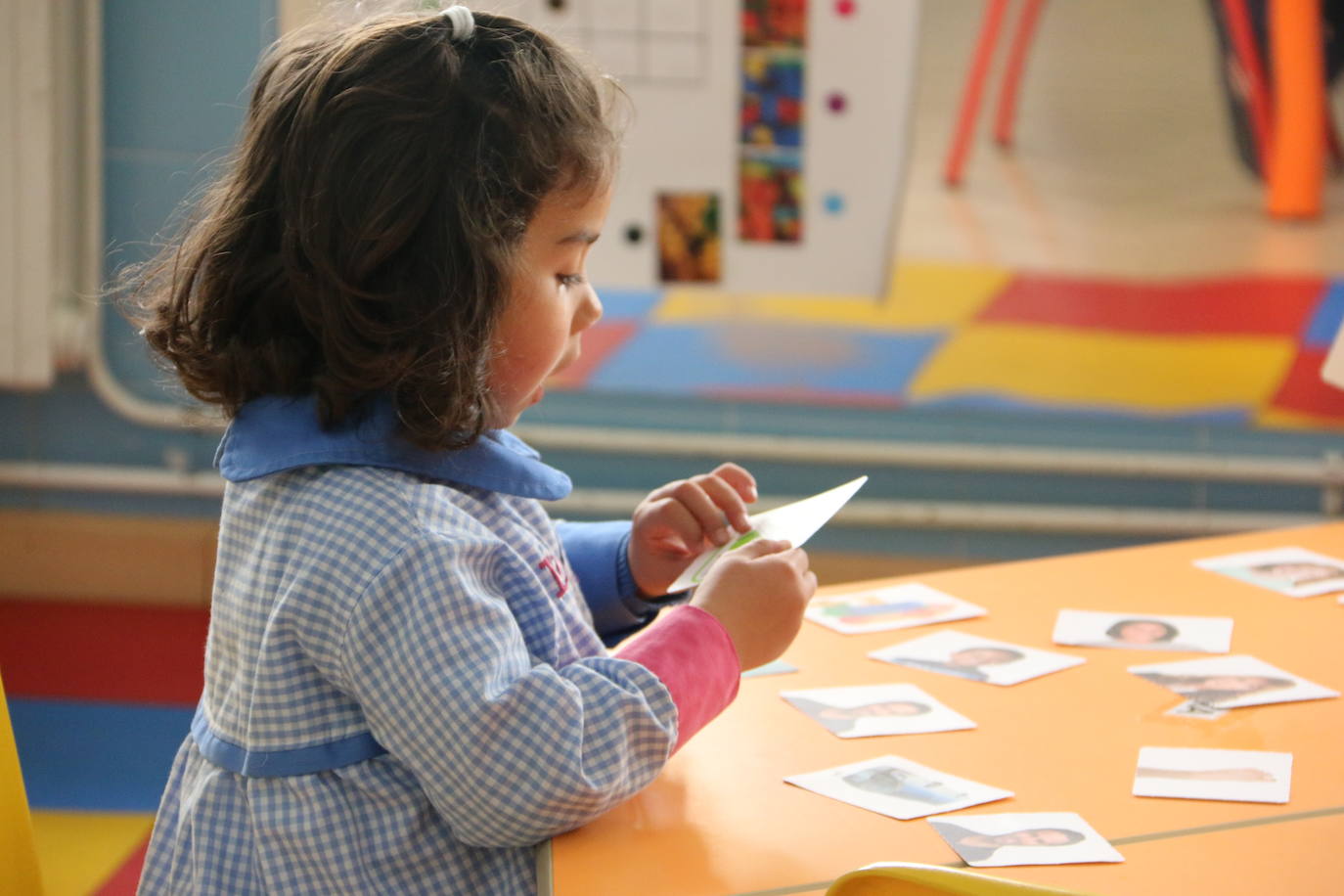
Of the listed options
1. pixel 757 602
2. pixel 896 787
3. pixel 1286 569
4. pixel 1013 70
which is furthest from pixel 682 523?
pixel 1013 70

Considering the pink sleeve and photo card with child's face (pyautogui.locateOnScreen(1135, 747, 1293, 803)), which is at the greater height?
the pink sleeve

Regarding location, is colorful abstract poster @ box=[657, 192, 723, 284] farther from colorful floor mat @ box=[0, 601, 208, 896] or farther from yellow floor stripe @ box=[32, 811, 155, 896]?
yellow floor stripe @ box=[32, 811, 155, 896]

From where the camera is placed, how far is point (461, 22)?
0.94m

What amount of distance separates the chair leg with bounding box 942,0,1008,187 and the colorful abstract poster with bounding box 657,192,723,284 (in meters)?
0.46

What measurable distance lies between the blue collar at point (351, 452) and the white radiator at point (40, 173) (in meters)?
1.87

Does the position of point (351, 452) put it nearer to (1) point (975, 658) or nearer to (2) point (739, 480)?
(2) point (739, 480)

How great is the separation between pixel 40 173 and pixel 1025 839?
2.31m

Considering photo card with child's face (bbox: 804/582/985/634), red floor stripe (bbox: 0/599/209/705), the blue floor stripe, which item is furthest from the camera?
red floor stripe (bbox: 0/599/209/705)

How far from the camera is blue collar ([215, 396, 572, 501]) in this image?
0.89 metres

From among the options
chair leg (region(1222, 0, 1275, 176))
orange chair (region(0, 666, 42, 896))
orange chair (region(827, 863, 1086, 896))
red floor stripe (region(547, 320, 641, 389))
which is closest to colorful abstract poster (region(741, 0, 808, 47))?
red floor stripe (region(547, 320, 641, 389))

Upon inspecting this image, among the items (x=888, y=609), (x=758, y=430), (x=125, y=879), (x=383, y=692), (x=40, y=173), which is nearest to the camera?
(x=383, y=692)

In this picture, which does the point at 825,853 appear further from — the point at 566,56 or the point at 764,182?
the point at 764,182

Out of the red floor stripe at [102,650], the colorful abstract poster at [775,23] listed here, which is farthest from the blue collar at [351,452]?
the colorful abstract poster at [775,23]

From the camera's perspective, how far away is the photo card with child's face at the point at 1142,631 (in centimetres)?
118
